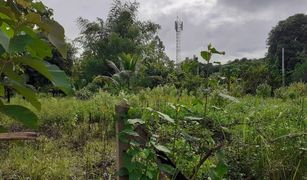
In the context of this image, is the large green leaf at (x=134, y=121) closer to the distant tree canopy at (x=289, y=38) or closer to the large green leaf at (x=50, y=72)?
the large green leaf at (x=50, y=72)

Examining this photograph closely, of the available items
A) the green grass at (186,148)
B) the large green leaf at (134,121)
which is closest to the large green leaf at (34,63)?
the green grass at (186,148)

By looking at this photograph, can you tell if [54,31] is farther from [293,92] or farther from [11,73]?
[293,92]

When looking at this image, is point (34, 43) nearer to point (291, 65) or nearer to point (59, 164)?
point (59, 164)

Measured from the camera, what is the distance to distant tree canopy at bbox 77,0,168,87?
74.2 feet

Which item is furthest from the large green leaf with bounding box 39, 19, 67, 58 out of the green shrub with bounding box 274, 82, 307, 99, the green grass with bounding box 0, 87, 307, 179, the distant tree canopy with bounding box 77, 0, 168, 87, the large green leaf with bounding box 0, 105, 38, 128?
the distant tree canopy with bounding box 77, 0, 168, 87

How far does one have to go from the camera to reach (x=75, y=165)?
369cm

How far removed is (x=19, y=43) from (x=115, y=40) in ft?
74.1

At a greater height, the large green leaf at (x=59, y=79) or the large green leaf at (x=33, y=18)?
the large green leaf at (x=33, y=18)

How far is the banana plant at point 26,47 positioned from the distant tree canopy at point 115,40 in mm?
20894

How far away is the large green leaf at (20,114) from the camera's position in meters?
0.58

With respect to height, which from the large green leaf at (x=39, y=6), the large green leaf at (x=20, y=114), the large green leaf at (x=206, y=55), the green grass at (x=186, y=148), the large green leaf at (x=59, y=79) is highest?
the large green leaf at (x=206, y=55)

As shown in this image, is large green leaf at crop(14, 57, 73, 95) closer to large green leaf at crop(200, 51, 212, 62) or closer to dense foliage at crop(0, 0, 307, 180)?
dense foliage at crop(0, 0, 307, 180)

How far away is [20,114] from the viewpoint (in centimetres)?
59

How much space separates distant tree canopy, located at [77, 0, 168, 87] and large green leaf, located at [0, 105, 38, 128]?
20919 mm
